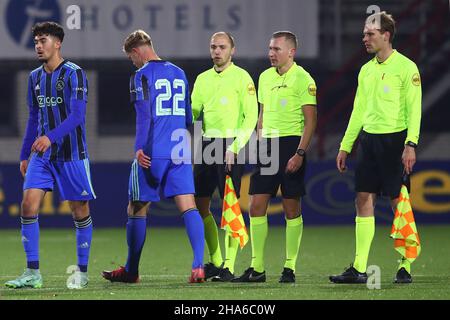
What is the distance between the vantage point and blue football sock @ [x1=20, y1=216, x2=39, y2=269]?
26.8 feet

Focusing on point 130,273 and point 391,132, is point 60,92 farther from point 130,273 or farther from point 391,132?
point 391,132

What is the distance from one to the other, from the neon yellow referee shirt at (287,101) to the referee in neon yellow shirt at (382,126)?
399mm

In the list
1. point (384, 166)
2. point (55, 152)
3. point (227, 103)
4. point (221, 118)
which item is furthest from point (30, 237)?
point (384, 166)

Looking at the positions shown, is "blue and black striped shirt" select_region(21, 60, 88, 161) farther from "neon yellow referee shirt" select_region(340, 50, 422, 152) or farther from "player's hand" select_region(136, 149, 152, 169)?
"neon yellow referee shirt" select_region(340, 50, 422, 152)

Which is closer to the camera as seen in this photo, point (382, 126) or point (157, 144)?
point (157, 144)

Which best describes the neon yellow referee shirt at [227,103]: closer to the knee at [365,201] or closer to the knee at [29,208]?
the knee at [365,201]

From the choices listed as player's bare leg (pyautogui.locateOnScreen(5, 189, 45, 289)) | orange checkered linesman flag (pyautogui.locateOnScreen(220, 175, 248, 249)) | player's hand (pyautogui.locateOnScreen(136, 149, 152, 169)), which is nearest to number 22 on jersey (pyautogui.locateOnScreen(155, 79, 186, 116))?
player's hand (pyautogui.locateOnScreen(136, 149, 152, 169))

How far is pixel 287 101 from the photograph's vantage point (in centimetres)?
862

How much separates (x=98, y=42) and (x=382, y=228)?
A: 19.8 ft

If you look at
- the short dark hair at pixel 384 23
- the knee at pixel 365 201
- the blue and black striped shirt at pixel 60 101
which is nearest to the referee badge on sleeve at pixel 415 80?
the short dark hair at pixel 384 23

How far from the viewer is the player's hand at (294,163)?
335 inches

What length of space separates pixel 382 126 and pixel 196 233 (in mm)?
1607

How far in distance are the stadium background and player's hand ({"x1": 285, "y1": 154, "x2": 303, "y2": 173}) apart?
687 cm

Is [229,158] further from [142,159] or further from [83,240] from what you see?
[83,240]
